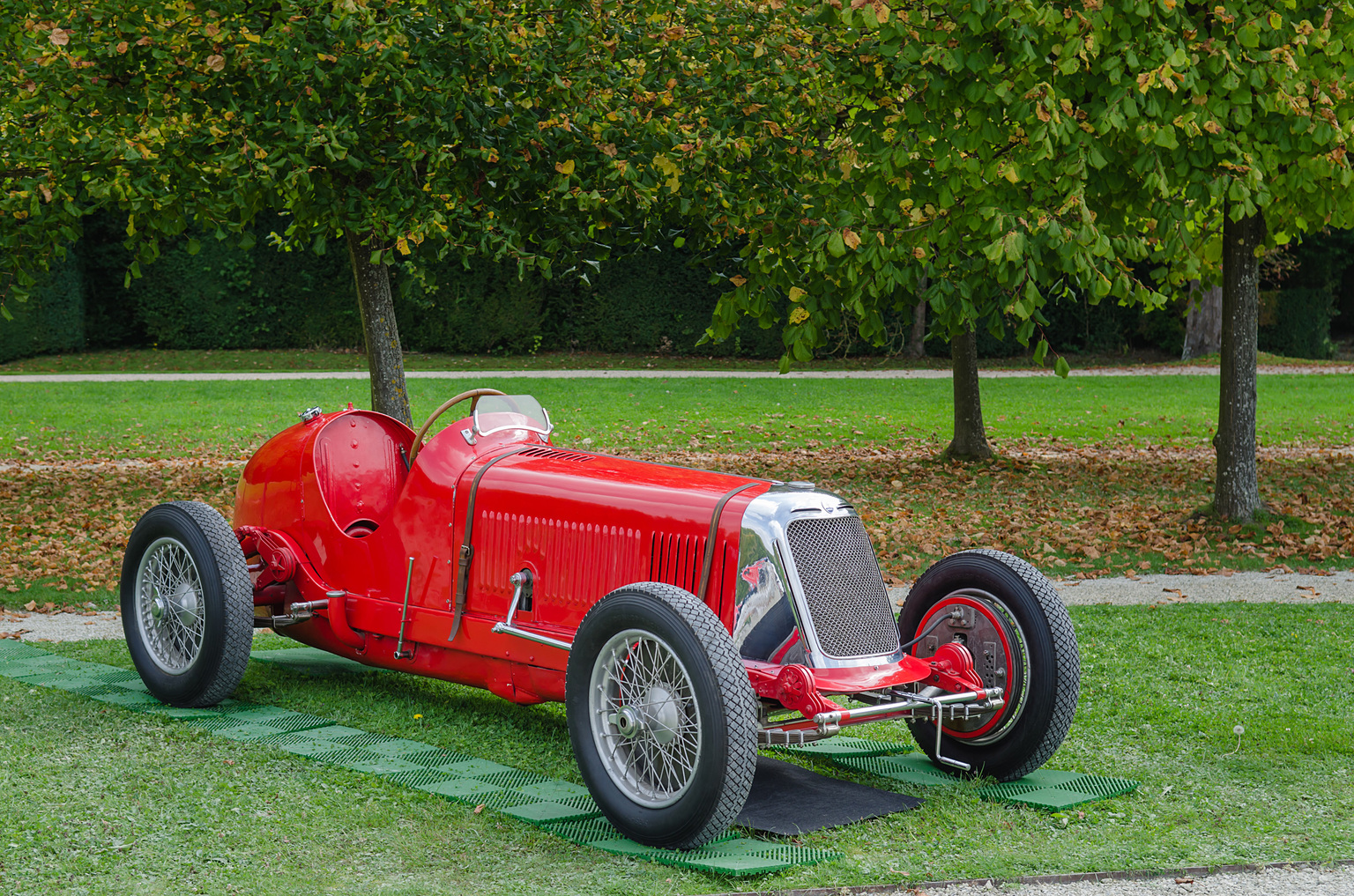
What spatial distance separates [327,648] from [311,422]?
1.17 meters

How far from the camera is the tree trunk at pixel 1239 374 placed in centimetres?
1062

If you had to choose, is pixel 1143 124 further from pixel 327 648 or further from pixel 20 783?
pixel 20 783

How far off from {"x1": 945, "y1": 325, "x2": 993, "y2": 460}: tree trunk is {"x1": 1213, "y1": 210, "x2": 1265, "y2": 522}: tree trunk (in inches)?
162

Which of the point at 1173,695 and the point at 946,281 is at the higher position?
the point at 946,281

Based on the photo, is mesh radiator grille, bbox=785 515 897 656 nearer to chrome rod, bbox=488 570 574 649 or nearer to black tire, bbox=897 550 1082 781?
black tire, bbox=897 550 1082 781

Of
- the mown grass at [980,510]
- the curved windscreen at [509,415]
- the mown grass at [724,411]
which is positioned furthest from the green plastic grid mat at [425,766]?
the mown grass at [724,411]

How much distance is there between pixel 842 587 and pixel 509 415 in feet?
6.36

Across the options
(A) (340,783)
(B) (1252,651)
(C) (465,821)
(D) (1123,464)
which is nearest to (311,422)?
(A) (340,783)

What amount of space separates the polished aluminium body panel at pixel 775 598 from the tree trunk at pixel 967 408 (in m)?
10.6

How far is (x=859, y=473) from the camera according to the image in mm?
14102

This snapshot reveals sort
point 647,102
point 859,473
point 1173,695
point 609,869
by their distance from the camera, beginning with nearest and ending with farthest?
1. point 609,869
2. point 1173,695
3. point 647,102
4. point 859,473

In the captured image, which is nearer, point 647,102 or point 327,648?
point 327,648

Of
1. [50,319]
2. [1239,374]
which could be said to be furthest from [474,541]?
[50,319]

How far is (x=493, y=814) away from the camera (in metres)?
4.52
